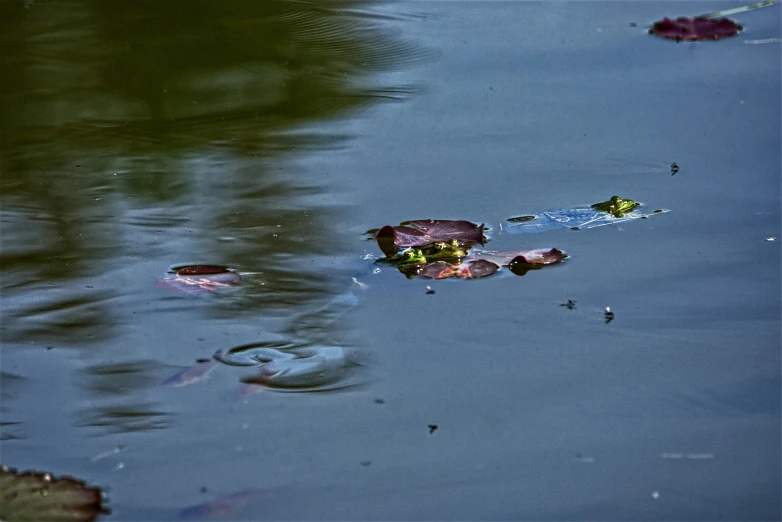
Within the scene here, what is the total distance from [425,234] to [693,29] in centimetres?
187

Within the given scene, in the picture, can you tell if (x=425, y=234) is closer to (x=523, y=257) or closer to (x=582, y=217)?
(x=523, y=257)

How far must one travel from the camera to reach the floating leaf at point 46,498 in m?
1.48

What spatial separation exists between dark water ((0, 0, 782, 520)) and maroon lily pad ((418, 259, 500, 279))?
4 cm

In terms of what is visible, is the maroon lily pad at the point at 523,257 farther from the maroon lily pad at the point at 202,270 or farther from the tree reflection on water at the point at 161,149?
the maroon lily pad at the point at 202,270

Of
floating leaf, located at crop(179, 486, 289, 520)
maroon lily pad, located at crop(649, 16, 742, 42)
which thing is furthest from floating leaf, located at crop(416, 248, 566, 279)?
maroon lily pad, located at crop(649, 16, 742, 42)

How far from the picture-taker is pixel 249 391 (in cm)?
179

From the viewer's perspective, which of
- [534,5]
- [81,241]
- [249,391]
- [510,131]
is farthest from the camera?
[534,5]

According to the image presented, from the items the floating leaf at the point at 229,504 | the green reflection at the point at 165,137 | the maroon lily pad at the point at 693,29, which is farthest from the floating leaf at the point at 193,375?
the maroon lily pad at the point at 693,29

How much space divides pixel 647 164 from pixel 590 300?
0.78 metres

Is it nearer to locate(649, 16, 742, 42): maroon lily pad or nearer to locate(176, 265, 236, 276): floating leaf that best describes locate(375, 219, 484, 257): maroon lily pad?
locate(176, 265, 236, 276): floating leaf

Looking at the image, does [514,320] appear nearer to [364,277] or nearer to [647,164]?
[364,277]

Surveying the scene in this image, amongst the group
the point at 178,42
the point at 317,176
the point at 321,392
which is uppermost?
the point at 178,42

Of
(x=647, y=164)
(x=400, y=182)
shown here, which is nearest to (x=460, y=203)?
(x=400, y=182)

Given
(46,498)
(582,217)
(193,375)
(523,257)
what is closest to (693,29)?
(582,217)
